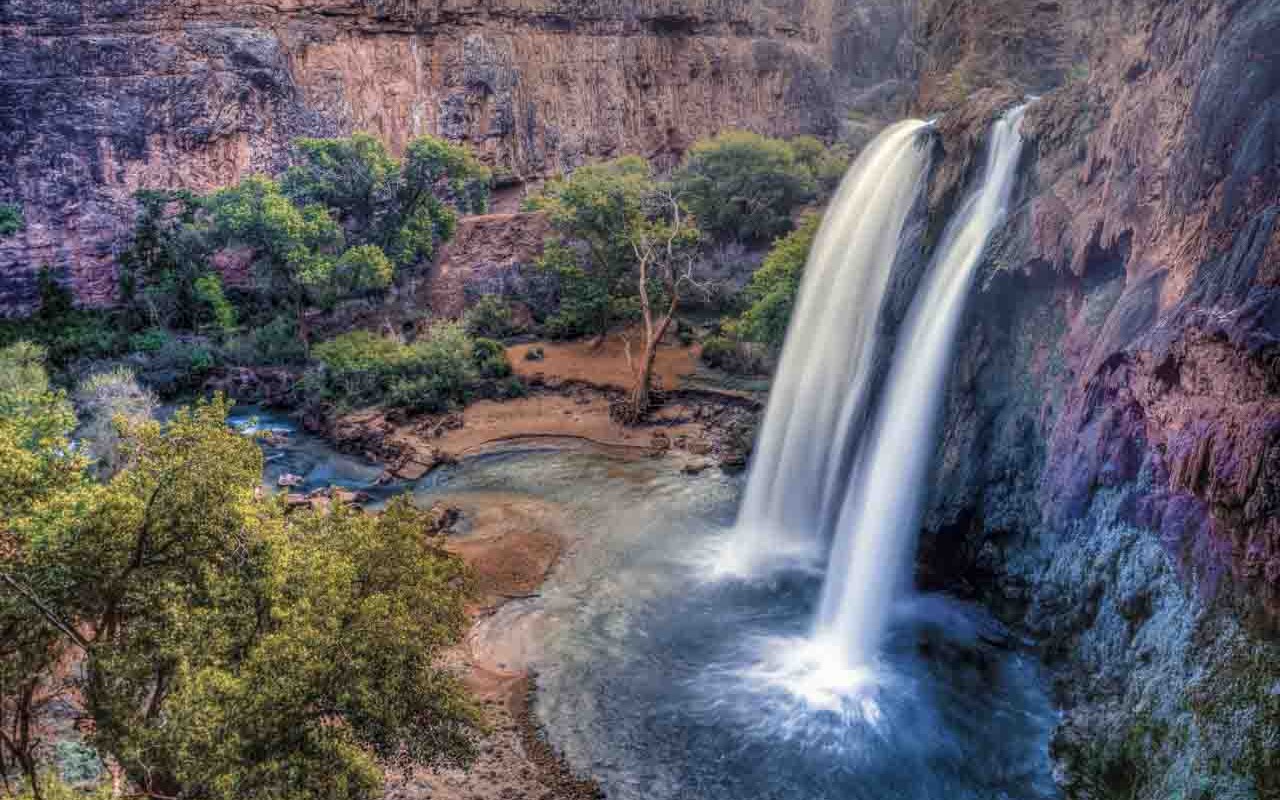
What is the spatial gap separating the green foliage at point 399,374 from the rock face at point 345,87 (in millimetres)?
14428

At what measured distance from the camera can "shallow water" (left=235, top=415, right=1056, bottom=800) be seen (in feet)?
39.1

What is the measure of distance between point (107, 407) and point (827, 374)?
21.5 metres

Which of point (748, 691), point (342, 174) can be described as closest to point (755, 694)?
point (748, 691)

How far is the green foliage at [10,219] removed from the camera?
3170 cm

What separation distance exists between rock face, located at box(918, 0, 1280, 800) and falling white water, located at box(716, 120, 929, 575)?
2490 mm

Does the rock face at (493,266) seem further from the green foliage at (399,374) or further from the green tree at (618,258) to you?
the green foliage at (399,374)

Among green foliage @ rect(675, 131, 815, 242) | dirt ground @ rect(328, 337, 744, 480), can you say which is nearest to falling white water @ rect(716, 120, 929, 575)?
dirt ground @ rect(328, 337, 744, 480)

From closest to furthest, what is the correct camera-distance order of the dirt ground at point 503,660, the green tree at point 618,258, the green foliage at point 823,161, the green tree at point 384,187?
the dirt ground at point 503,660 < the green tree at point 618,258 < the green tree at point 384,187 < the green foliage at point 823,161

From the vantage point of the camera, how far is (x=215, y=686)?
708 cm

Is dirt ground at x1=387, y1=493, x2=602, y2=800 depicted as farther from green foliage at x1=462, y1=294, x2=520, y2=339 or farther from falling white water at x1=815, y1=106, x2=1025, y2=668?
green foliage at x1=462, y1=294, x2=520, y2=339

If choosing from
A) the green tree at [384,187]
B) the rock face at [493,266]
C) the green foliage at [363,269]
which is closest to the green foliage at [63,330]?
the green foliage at [363,269]

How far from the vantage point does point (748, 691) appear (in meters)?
13.8

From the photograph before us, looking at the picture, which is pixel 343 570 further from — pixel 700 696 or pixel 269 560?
pixel 700 696

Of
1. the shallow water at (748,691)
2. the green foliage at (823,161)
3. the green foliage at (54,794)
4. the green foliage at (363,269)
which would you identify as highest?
the green foliage at (823,161)
